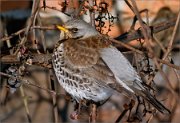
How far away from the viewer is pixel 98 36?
187 cm

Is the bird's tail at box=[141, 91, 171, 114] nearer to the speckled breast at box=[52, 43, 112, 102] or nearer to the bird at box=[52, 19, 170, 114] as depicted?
the bird at box=[52, 19, 170, 114]

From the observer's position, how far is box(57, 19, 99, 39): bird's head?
1.83m

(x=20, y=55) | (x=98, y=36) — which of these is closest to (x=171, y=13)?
(x=98, y=36)

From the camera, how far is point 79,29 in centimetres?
187

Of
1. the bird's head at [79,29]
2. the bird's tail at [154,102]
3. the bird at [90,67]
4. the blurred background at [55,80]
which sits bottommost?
the blurred background at [55,80]

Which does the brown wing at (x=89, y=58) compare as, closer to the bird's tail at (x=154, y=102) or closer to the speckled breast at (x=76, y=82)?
the speckled breast at (x=76, y=82)

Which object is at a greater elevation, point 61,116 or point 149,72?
point 149,72

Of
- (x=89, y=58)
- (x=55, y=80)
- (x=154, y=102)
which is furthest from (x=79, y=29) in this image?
(x=55, y=80)

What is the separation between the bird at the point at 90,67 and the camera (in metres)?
1.79

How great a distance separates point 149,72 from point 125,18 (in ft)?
7.69

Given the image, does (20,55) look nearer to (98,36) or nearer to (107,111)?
(98,36)

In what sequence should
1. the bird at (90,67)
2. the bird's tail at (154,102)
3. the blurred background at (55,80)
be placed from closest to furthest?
the bird's tail at (154,102)
the bird at (90,67)
the blurred background at (55,80)

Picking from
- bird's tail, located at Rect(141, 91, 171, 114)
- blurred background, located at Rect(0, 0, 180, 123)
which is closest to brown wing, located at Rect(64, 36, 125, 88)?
bird's tail, located at Rect(141, 91, 171, 114)

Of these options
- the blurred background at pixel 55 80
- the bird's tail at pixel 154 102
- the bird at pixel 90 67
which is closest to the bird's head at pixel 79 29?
the bird at pixel 90 67
